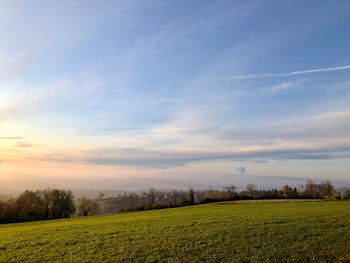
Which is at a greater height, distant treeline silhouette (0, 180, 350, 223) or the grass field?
the grass field

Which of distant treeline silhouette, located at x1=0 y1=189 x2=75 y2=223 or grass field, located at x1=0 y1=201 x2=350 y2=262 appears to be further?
distant treeline silhouette, located at x1=0 y1=189 x2=75 y2=223

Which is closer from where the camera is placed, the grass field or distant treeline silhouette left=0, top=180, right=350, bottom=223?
the grass field

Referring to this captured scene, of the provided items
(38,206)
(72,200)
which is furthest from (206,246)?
(72,200)

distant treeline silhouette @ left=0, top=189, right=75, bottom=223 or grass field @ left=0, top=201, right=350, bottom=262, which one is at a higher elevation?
grass field @ left=0, top=201, right=350, bottom=262

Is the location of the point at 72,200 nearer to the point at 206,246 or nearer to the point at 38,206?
the point at 38,206

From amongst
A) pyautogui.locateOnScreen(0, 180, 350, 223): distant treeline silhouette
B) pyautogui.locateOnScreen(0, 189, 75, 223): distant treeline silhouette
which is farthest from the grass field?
pyautogui.locateOnScreen(0, 189, 75, 223): distant treeline silhouette

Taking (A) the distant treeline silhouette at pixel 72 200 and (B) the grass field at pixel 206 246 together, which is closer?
(B) the grass field at pixel 206 246

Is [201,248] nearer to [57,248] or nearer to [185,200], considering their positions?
[57,248]

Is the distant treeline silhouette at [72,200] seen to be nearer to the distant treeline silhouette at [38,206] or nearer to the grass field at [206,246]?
the distant treeline silhouette at [38,206]

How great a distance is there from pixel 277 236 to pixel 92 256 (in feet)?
42.9

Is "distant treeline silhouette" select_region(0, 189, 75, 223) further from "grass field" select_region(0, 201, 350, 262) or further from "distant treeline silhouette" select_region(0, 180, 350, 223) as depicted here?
"grass field" select_region(0, 201, 350, 262)

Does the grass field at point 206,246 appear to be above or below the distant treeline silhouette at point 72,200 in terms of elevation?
above

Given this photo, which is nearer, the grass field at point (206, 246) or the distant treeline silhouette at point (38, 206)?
the grass field at point (206, 246)

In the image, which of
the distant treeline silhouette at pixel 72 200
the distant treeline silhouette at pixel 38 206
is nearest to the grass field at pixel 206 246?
the distant treeline silhouette at pixel 72 200
